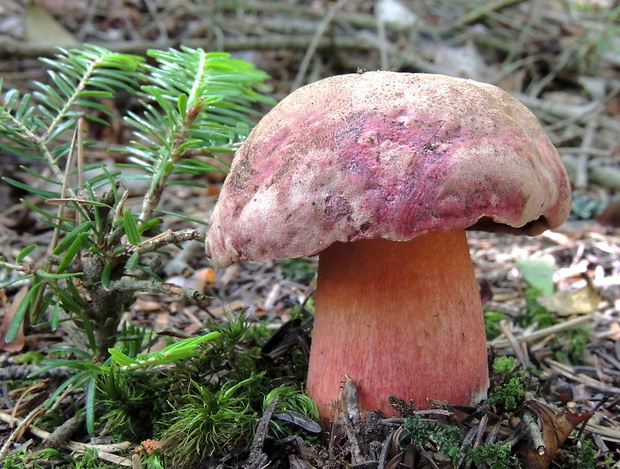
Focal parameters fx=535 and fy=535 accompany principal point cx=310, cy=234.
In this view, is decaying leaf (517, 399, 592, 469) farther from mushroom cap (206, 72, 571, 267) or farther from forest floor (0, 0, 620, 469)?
mushroom cap (206, 72, 571, 267)

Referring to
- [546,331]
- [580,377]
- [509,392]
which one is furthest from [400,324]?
[546,331]

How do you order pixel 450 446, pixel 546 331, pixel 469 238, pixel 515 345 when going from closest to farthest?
1. pixel 450 446
2. pixel 515 345
3. pixel 546 331
4. pixel 469 238

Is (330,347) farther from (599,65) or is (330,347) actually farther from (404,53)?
(599,65)

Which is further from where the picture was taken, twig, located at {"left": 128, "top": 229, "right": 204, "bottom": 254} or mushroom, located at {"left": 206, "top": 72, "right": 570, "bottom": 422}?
twig, located at {"left": 128, "top": 229, "right": 204, "bottom": 254}

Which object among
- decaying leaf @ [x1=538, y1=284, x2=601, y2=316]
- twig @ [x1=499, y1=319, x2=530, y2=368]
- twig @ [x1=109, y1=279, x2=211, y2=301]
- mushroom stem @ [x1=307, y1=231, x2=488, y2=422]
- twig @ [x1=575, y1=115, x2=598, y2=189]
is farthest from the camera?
twig @ [x1=575, y1=115, x2=598, y2=189]

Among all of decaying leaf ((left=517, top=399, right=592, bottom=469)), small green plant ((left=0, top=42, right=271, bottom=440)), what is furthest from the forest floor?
small green plant ((left=0, top=42, right=271, bottom=440))

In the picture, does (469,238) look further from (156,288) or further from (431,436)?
(156,288)

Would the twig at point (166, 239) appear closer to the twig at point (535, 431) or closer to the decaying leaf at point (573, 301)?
the twig at point (535, 431)

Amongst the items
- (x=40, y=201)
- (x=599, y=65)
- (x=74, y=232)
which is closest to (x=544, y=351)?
(x=74, y=232)

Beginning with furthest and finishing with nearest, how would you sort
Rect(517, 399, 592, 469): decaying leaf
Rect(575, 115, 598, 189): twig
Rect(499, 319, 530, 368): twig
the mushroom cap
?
Rect(575, 115, 598, 189): twig, Rect(499, 319, 530, 368): twig, Rect(517, 399, 592, 469): decaying leaf, the mushroom cap
